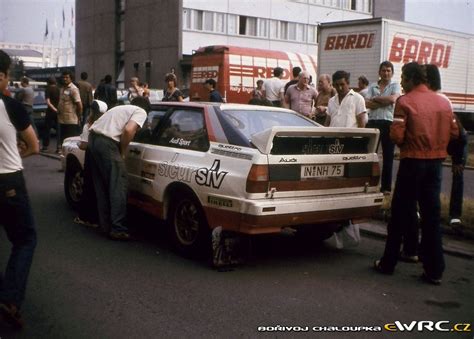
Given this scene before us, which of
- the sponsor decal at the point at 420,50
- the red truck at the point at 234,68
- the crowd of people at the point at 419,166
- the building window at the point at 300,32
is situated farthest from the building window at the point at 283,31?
the crowd of people at the point at 419,166

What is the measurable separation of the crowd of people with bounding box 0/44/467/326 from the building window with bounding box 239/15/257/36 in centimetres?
3672

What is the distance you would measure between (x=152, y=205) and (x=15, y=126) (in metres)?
2.41

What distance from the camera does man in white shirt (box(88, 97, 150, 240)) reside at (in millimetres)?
6227

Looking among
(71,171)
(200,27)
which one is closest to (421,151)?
(71,171)

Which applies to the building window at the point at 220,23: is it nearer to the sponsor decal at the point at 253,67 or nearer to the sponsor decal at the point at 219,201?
the sponsor decal at the point at 253,67

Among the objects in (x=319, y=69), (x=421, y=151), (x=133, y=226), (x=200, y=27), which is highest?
(x=200, y=27)

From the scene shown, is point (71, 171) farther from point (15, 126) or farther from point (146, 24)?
point (146, 24)

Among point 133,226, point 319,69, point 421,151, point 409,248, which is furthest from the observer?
point 319,69

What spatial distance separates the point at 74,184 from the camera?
7805mm

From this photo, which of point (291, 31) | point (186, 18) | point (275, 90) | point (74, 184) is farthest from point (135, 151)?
point (291, 31)

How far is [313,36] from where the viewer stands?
4772 cm

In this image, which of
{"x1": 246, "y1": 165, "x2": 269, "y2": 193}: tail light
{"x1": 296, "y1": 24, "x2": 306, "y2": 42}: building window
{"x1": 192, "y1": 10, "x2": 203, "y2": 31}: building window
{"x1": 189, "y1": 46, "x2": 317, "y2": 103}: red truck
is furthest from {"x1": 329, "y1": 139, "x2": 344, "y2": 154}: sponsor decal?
{"x1": 296, "y1": 24, "x2": 306, "y2": 42}: building window

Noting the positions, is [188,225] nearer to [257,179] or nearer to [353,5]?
[257,179]

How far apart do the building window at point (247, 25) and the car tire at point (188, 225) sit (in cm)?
3964
